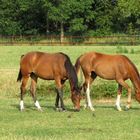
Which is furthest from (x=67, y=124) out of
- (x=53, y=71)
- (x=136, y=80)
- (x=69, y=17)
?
(x=69, y=17)

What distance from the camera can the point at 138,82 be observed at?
1772 centimetres

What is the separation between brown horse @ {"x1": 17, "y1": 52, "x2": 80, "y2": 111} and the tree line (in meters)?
57.3

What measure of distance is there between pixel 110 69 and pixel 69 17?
61.6m

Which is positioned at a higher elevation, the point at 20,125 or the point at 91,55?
the point at 91,55

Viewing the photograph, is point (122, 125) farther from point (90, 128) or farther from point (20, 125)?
point (20, 125)

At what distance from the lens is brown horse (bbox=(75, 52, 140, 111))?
17672 millimetres

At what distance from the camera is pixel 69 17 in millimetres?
78938

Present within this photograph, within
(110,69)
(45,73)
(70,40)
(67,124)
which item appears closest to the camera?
(67,124)

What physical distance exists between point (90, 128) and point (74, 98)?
12.2 ft

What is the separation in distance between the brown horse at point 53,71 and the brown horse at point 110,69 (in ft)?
3.12

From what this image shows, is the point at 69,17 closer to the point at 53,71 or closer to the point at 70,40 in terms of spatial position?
the point at 70,40

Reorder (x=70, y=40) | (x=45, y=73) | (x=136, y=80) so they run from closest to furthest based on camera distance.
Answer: (x=45, y=73)
(x=136, y=80)
(x=70, y=40)

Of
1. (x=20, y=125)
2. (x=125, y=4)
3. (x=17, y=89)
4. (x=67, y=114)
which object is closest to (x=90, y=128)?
(x=20, y=125)

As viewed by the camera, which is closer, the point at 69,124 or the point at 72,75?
the point at 69,124
